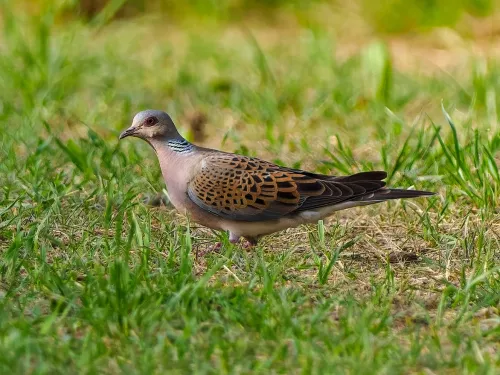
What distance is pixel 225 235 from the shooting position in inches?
196

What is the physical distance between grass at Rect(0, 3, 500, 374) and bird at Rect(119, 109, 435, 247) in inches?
5.8

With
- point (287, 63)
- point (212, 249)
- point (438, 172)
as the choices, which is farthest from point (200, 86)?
point (212, 249)

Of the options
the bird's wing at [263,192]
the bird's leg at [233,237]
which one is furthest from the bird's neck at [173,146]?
the bird's leg at [233,237]

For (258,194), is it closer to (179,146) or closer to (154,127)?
(179,146)

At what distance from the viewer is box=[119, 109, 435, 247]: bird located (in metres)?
4.95

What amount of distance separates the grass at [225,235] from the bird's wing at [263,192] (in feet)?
0.65

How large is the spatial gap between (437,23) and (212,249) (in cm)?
586

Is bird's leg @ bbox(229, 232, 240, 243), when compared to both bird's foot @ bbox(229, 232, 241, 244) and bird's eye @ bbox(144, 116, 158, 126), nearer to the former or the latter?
bird's foot @ bbox(229, 232, 241, 244)

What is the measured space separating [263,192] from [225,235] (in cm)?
28

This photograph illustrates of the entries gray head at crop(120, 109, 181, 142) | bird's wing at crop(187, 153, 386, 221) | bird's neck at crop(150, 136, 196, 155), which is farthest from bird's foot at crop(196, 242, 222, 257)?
gray head at crop(120, 109, 181, 142)

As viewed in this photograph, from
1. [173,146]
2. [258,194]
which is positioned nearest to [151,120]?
[173,146]

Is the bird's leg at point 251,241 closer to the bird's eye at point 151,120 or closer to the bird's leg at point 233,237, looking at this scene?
the bird's leg at point 233,237

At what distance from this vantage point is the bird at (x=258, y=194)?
4.95 meters

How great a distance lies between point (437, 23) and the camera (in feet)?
32.9
